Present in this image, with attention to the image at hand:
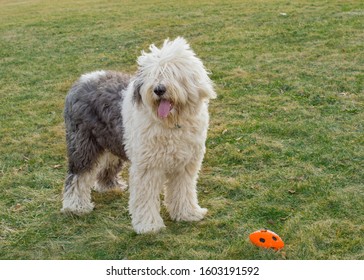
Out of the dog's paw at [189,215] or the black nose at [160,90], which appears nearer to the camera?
the black nose at [160,90]

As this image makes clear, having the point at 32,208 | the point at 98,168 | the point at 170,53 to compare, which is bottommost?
the point at 32,208

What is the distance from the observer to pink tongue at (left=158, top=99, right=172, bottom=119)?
435cm

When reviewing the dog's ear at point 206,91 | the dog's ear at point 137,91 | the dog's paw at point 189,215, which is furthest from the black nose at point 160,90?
the dog's paw at point 189,215

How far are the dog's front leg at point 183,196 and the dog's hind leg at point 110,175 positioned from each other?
0.89 m

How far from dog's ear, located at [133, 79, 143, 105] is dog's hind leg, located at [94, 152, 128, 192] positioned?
1.33 meters

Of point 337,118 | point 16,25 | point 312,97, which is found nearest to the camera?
point 337,118

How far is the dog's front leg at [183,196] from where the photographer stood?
5.06m

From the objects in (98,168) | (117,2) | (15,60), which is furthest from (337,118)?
Result: (117,2)

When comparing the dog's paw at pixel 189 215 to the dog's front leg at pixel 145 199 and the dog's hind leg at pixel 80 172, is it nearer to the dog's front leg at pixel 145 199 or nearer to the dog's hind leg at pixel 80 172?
the dog's front leg at pixel 145 199

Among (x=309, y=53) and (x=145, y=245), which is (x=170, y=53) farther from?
(x=309, y=53)

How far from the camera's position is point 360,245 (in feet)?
14.7

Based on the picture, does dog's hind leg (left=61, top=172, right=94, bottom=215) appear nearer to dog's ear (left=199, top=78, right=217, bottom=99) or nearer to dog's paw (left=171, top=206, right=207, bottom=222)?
dog's paw (left=171, top=206, right=207, bottom=222)

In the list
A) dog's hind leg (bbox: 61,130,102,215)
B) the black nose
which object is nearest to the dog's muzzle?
the black nose
